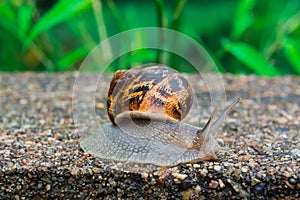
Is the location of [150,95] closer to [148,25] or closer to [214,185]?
[214,185]

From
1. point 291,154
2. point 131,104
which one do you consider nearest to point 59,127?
point 131,104

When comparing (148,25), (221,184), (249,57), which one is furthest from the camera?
(148,25)

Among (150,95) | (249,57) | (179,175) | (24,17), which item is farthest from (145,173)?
(24,17)

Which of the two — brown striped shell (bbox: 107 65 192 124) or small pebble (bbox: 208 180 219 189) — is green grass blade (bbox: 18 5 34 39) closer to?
brown striped shell (bbox: 107 65 192 124)

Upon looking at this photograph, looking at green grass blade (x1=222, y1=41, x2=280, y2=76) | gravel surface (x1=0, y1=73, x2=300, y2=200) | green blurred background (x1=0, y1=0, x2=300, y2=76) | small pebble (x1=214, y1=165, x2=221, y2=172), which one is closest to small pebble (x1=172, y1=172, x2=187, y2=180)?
gravel surface (x1=0, y1=73, x2=300, y2=200)

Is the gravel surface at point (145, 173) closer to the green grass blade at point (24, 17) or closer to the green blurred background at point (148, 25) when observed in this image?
the green grass blade at point (24, 17)

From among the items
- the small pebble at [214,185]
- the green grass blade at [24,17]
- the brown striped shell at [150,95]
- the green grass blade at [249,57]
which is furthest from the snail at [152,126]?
the green grass blade at [24,17]

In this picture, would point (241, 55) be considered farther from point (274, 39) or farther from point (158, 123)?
point (158, 123)

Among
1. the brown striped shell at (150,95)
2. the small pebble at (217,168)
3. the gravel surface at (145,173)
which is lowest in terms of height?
the gravel surface at (145,173)
